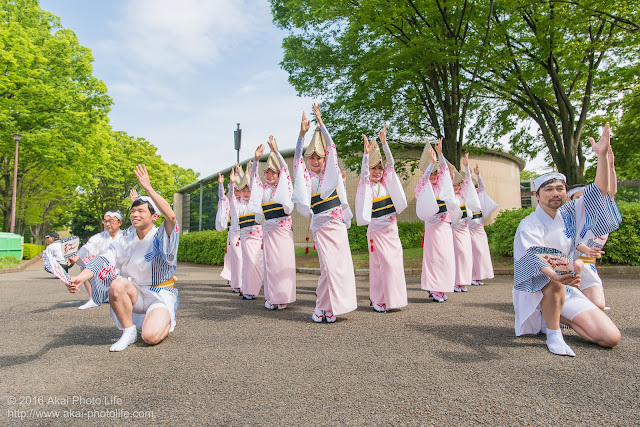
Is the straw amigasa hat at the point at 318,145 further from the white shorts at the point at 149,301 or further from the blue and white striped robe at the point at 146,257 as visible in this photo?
the white shorts at the point at 149,301

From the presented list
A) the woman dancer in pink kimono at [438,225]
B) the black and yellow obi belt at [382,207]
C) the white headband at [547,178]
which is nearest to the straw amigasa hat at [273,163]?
the black and yellow obi belt at [382,207]

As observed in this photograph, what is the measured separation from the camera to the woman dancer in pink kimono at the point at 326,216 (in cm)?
500

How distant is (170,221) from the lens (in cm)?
379

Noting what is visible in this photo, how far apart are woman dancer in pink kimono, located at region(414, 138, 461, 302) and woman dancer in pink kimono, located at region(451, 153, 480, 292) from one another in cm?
41

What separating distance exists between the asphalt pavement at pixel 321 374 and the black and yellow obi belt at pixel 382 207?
4.64ft

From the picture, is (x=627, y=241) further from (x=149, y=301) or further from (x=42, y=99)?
(x=42, y=99)

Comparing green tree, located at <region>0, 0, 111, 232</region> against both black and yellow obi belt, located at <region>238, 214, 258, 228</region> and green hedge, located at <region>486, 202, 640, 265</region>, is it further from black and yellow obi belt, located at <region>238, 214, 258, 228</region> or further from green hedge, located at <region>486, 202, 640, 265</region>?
green hedge, located at <region>486, 202, 640, 265</region>

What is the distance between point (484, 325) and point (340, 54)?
11.9 meters

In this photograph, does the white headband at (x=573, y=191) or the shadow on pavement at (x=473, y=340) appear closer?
the shadow on pavement at (x=473, y=340)

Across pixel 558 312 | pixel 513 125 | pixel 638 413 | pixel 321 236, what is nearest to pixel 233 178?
pixel 321 236

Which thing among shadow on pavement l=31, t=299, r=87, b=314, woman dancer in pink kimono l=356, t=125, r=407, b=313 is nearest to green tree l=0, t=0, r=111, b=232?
shadow on pavement l=31, t=299, r=87, b=314

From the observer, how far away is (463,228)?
7.83 m

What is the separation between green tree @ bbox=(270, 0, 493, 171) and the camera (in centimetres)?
1172

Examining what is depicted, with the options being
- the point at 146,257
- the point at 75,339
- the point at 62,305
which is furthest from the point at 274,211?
the point at 62,305
